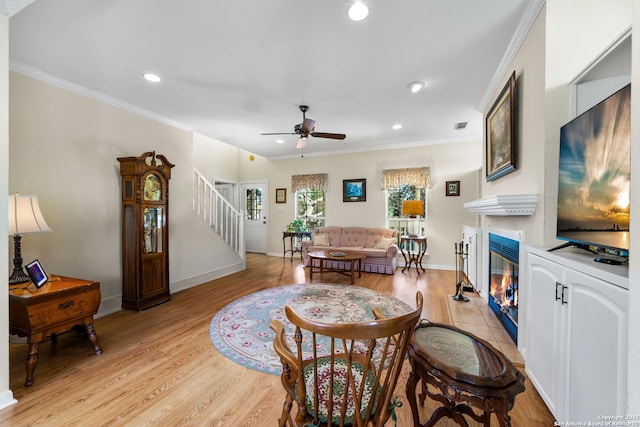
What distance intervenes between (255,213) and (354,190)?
9.50 feet

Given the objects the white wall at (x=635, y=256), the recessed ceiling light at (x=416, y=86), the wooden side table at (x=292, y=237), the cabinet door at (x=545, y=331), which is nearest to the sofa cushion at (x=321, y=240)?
the wooden side table at (x=292, y=237)

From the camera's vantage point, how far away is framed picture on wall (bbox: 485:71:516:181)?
220 centimetres

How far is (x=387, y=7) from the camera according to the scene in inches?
71.3

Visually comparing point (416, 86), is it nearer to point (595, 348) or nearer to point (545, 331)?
point (545, 331)

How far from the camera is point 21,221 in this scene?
6.62ft

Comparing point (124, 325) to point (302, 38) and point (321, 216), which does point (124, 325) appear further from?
point (321, 216)

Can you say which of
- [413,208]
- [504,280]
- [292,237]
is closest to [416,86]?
[504,280]

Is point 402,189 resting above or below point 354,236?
above

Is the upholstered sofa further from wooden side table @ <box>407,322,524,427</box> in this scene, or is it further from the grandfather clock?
wooden side table @ <box>407,322,524,427</box>

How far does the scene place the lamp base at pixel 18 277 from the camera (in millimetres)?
2109

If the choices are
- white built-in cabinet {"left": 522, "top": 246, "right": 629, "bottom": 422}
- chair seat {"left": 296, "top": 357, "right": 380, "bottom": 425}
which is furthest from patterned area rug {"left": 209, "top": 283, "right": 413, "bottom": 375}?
white built-in cabinet {"left": 522, "top": 246, "right": 629, "bottom": 422}

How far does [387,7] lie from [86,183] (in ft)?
11.4

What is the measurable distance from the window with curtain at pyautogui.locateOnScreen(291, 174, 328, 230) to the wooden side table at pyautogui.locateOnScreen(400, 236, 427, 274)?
2030mm

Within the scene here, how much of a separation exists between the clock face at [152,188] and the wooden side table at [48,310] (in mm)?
1302
